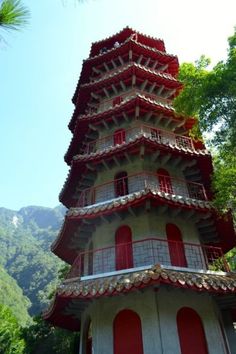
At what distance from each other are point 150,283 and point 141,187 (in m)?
4.89

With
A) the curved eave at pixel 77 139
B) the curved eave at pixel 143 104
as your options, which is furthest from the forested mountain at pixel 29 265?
the curved eave at pixel 143 104

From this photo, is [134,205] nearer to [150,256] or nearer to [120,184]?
[150,256]

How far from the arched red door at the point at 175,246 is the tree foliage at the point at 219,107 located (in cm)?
178

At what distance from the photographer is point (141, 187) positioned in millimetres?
14102

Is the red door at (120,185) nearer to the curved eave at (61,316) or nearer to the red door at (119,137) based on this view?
the red door at (119,137)

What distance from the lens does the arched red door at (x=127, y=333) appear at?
10.6 m

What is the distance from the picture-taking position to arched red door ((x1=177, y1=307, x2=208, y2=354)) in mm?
10469

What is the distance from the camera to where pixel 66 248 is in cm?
1518

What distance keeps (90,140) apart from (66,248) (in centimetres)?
572

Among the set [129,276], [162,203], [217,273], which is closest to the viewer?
[129,276]

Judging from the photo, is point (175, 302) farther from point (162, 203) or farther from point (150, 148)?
point (150, 148)

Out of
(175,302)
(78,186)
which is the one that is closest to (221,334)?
(175,302)

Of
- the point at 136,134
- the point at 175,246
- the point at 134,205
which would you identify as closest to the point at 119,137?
the point at 136,134

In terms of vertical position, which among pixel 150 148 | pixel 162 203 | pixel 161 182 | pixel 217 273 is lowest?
pixel 217 273
